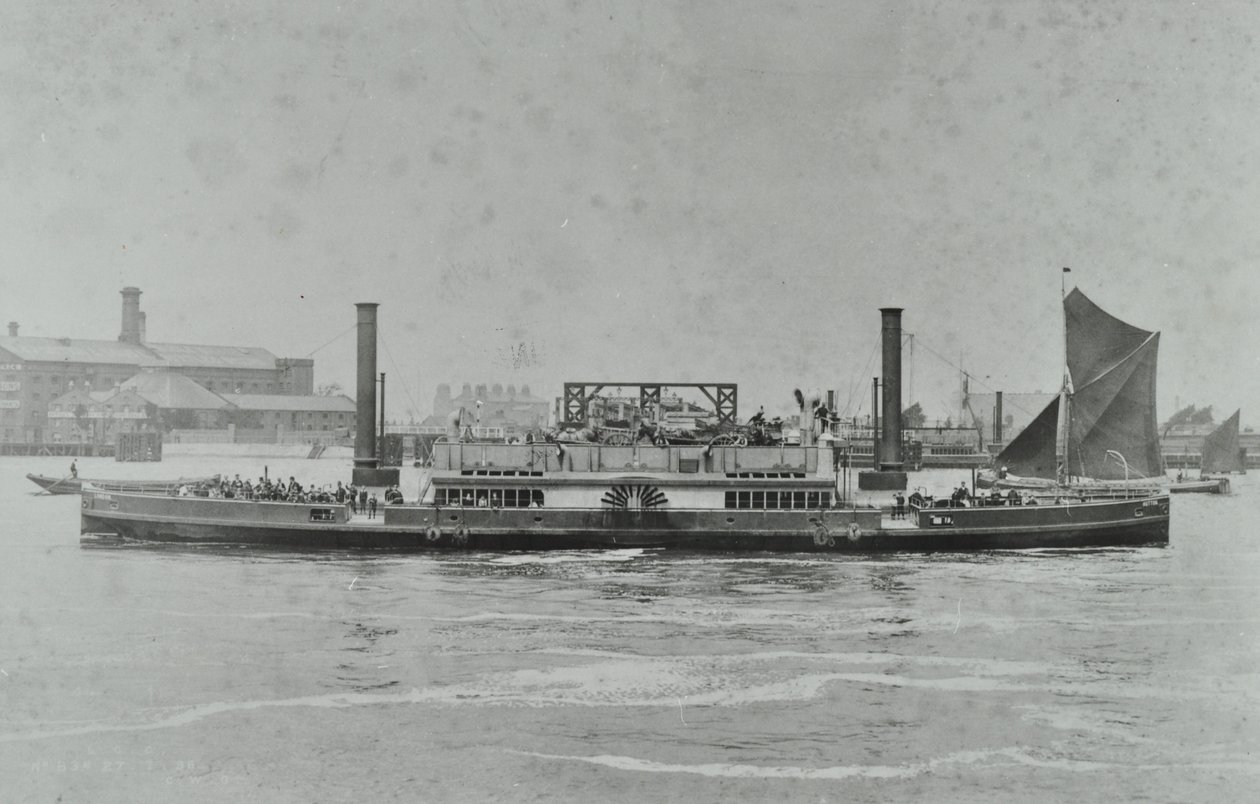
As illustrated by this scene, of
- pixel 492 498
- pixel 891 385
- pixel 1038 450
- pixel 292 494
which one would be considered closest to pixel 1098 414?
pixel 1038 450

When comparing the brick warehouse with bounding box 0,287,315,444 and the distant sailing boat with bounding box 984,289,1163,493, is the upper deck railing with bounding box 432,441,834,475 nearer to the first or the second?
the distant sailing boat with bounding box 984,289,1163,493

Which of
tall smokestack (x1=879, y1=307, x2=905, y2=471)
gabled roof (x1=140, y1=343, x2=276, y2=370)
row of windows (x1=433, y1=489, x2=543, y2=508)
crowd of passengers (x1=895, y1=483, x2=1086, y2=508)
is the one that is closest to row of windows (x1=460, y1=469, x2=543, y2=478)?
row of windows (x1=433, y1=489, x2=543, y2=508)

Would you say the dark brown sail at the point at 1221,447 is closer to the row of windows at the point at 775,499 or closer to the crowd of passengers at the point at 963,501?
the crowd of passengers at the point at 963,501

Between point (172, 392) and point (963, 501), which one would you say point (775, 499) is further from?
point (172, 392)

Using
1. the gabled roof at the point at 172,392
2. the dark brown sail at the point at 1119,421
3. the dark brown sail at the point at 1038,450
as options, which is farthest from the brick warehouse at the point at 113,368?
the dark brown sail at the point at 1119,421

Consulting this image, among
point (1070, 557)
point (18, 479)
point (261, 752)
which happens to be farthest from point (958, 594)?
point (18, 479)
